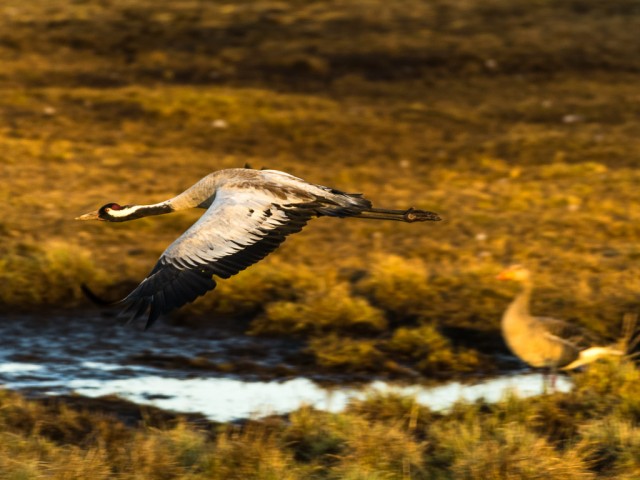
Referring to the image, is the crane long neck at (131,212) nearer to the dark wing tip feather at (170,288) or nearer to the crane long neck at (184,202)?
the crane long neck at (184,202)

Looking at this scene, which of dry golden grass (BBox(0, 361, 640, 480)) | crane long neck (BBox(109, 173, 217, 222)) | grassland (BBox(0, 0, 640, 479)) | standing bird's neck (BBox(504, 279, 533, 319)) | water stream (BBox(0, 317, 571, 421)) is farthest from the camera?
standing bird's neck (BBox(504, 279, 533, 319))

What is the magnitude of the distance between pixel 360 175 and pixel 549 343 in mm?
5010

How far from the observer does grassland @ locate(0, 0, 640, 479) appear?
5.80 meters

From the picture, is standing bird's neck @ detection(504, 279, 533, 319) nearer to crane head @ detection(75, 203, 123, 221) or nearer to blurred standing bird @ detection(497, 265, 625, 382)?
blurred standing bird @ detection(497, 265, 625, 382)

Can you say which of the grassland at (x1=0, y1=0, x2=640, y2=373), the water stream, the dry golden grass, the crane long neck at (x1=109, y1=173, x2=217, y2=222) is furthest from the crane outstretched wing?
the grassland at (x1=0, y1=0, x2=640, y2=373)

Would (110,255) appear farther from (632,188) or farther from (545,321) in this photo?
(632,188)

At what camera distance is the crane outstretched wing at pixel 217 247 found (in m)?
5.52

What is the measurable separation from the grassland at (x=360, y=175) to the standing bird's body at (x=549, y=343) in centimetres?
16

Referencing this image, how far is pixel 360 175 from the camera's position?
37.6 ft

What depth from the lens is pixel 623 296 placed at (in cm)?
811

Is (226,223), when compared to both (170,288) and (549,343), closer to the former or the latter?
(170,288)

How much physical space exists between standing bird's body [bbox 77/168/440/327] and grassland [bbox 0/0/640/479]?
693mm

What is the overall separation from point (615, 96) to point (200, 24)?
630cm

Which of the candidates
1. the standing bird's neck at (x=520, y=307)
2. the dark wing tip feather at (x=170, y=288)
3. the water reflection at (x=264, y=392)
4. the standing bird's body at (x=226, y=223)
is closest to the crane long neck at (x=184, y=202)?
the standing bird's body at (x=226, y=223)
